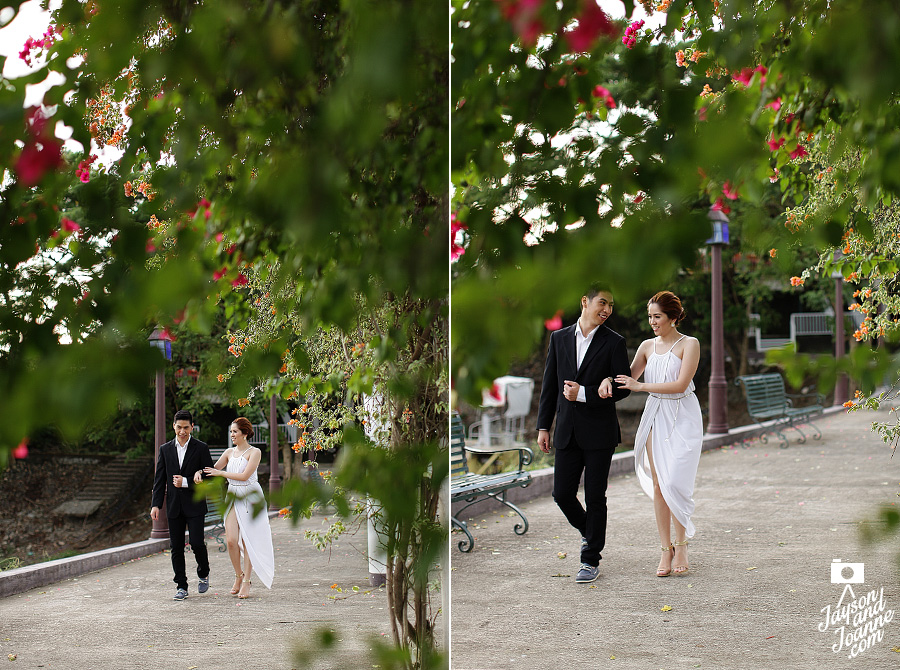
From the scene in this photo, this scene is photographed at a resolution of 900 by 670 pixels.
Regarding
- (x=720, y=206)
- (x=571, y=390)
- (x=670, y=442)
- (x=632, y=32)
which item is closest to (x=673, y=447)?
(x=670, y=442)

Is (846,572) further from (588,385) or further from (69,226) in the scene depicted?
(69,226)

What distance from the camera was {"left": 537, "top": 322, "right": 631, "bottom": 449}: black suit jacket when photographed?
237 centimetres

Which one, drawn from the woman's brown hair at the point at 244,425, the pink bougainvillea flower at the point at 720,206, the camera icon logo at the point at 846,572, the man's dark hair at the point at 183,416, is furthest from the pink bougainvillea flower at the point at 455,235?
the camera icon logo at the point at 846,572

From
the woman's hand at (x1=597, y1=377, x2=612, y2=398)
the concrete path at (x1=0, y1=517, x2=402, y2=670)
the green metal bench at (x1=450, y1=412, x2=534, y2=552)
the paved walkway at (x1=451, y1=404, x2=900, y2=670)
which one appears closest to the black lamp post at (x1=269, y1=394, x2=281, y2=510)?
the concrete path at (x1=0, y1=517, x2=402, y2=670)

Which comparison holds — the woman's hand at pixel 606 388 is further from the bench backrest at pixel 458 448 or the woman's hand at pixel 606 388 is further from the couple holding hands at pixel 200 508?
the couple holding hands at pixel 200 508

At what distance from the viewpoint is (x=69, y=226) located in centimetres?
141

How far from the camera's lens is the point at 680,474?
2398 mm

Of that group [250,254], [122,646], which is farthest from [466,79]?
[122,646]

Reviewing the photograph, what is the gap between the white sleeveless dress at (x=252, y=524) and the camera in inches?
71.2

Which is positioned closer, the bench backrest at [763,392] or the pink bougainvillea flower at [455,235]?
the pink bougainvillea flower at [455,235]

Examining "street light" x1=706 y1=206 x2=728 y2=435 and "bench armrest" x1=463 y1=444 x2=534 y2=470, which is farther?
"bench armrest" x1=463 y1=444 x2=534 y2=470

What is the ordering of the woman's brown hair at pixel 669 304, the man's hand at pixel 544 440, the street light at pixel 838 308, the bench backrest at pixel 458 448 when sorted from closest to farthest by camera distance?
the street light at pixel 838 308 < the woman's brown hair at pixel 669 304 < the bench backrest at pixel 458 448 < the man's hand at pixel 544 440

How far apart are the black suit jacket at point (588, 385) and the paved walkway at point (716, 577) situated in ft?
0.58

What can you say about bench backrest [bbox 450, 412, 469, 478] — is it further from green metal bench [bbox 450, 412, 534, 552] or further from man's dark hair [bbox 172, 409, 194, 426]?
man's dark hair [bbox 172, 409, 194, 426]
